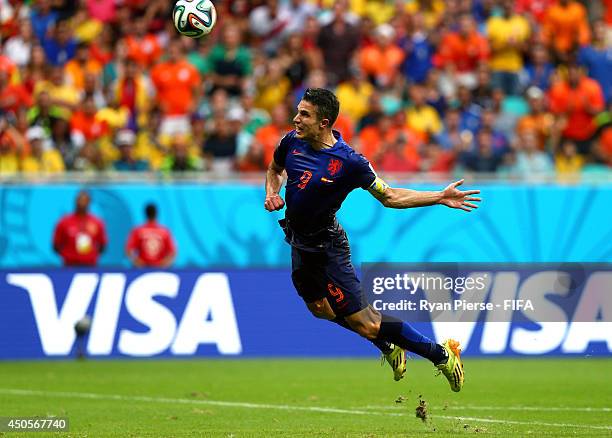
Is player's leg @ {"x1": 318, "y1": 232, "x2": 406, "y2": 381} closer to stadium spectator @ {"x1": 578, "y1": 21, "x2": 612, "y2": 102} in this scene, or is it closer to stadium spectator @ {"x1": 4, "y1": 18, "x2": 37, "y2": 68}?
stadium spectator @ {"x1": 4, "y1": 18, "x2": 37, "y2": 68}

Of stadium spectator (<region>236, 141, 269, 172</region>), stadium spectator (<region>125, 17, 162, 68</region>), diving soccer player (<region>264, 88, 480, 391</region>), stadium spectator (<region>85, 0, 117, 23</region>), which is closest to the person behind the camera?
diving soccer player (<region>264, 88, 480, 391</region>)

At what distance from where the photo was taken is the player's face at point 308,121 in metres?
9.98

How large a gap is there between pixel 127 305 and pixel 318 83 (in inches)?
224

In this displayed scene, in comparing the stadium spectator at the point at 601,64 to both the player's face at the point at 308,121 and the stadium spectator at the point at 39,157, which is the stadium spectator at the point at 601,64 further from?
the player's face at the point at 308,121

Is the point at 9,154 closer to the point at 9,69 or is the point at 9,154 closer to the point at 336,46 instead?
the point at 9,69

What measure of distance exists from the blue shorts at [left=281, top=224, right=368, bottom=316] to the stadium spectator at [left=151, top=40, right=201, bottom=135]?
10411 millimetres

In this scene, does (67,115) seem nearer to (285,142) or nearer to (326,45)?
(326,45)

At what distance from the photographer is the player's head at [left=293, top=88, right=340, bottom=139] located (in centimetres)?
998

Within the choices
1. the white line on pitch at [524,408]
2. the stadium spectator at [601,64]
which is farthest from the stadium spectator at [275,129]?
the white line on pitch at [524,408]

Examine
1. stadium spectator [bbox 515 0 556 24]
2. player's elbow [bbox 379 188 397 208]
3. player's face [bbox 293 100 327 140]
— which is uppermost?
player's face [bbox 293 100 327 140]

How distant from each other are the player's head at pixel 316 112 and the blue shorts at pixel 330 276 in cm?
87

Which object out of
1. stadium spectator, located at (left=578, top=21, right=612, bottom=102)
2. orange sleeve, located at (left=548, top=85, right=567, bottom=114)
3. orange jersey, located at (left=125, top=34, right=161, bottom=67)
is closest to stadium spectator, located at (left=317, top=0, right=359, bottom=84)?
orange jersey, located at (left=125, top=34, right=161, bottom=67)

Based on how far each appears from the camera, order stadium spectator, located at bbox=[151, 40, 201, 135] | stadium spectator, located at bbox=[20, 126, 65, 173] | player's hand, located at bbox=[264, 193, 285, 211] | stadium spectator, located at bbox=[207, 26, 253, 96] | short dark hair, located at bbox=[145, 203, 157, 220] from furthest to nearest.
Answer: stadium spectator, located at bbox=[207, 26, 253, 96] < stadium spectator, located at bbox=[151, 40, 201, 135] < stadium spectator, located at bbox=[20, 126, 65, 173] < short dark hair, located at bbox=[145, 203, 157, 220] < player's hand, located at bbox=[264, 193, 285, 211]

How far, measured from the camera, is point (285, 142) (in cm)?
1043
